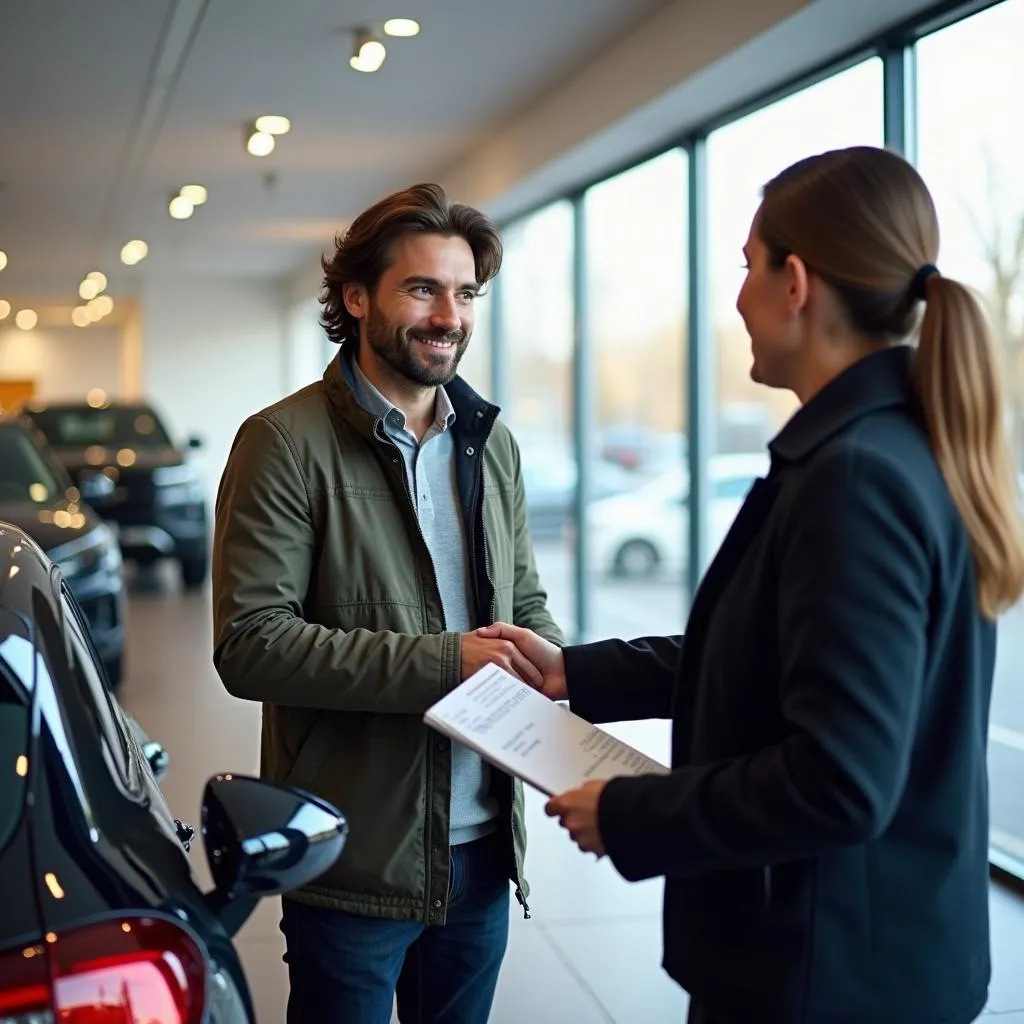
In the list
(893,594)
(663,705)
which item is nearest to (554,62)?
(663,705)

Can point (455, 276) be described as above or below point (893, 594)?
above

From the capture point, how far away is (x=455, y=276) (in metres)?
2.18

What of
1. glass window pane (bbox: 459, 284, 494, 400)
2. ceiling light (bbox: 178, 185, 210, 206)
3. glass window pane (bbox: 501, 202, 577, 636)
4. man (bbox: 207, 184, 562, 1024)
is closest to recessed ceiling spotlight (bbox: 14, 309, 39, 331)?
ceiling light (bbox: 178, 185, 210, 206)

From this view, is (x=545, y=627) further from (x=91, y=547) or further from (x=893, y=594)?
(x=91, y=547)

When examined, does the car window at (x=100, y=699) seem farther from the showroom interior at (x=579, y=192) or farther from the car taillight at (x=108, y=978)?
the showroom interior at (x=579, y=192)

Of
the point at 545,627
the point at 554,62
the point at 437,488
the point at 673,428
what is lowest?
the point at 545,627

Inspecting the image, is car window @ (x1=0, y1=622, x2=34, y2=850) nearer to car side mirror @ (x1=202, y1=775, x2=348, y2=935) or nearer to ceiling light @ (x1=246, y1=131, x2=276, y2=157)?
car side mirror @ (x1=202, y1=775, x2=348, y2=935)

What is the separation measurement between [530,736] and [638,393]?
Answer: 6509mm

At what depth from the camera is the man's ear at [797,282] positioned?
4.69ft

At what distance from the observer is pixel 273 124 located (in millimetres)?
8102

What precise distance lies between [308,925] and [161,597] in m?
9.94

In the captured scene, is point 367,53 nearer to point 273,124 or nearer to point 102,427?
point 273,124

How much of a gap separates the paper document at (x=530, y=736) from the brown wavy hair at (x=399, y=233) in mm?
702

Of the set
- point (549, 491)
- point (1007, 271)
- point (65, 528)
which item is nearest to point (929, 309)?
point (1007, 271)
